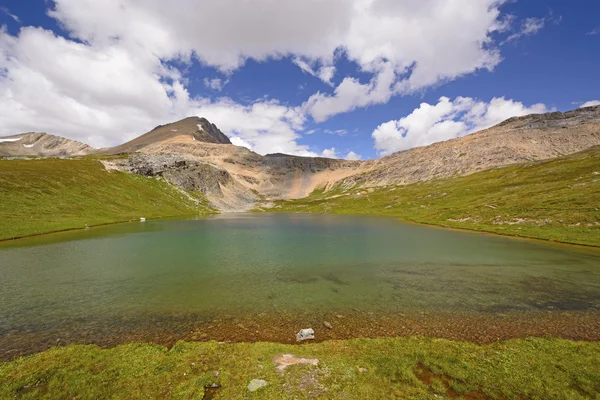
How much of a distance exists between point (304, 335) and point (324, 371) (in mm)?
4571

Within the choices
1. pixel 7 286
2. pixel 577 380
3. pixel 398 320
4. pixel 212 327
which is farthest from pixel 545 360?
pixel 7 286

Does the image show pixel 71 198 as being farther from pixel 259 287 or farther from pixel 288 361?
pixel 288 361

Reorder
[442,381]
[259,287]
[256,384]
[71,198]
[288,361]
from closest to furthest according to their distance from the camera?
1. [256,384]
2. [442,381]
3. [288,361]
4. [259,287]
5. [71,198]

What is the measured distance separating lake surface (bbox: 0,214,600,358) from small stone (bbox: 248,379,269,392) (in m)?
5.81

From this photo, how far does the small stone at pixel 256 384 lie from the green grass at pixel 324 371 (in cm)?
24

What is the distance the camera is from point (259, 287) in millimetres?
30203

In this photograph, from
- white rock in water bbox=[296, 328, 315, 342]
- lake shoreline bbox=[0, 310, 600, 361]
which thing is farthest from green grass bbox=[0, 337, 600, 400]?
lake shoreline bbox=[0, 310, 600, 361]

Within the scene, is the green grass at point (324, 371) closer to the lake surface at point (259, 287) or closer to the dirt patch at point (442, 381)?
the dirt patch at point (442, 381)

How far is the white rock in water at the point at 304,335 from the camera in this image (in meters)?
19.0

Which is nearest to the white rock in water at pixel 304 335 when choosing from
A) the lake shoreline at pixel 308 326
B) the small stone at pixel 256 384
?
the lake shoreline at pixel 308 326

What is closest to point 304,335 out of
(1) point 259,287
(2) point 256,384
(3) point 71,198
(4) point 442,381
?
(2) point 256,384

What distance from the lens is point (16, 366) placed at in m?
14.6

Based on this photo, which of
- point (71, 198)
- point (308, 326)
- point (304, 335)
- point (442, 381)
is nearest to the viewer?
point (442, 381)

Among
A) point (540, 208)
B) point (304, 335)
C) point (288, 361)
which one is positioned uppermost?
point (540, 208)
